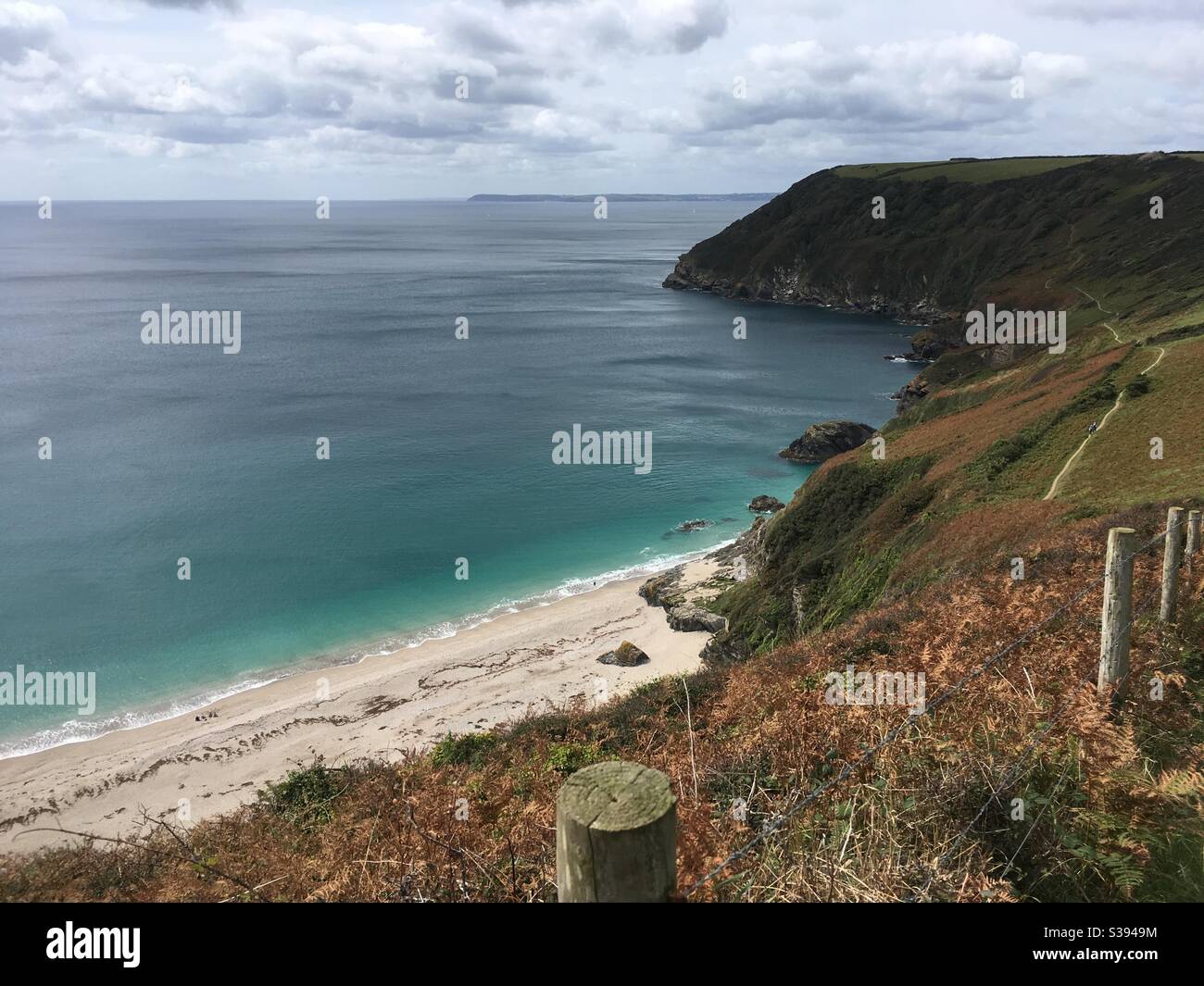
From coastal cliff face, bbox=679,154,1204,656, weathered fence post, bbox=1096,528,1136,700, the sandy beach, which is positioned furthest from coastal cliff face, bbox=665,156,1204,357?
weathered fence post, bbox=1096,528,1136,700

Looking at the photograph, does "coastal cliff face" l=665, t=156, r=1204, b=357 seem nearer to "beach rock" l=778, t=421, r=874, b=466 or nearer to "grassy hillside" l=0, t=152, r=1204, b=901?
"beach rock" l=778, t=421, r=874, b=466

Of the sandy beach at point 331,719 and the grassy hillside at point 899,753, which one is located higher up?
the grassy hillside at point 899,753

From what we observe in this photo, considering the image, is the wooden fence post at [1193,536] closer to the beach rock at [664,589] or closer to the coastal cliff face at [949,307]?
the coastal cliff face at [949,307]

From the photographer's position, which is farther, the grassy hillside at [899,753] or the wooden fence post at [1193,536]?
the wooden fence post at [1193,536]

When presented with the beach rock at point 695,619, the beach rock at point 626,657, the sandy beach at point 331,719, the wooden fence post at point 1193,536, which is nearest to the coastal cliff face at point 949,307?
the beach rock at point 695,619

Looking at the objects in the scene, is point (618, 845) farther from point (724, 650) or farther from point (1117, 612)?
point (724, 650)
